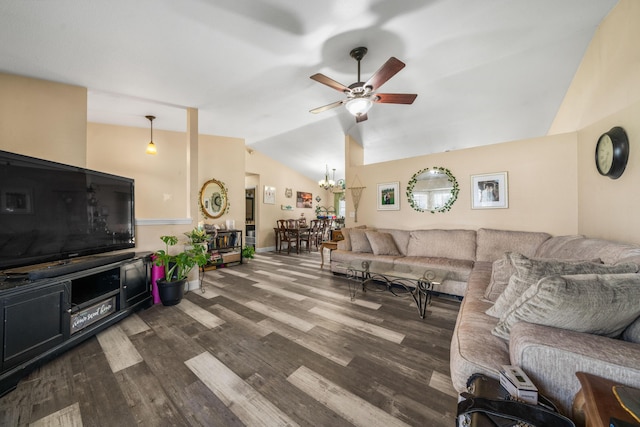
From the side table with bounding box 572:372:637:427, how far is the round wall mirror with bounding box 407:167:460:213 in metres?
3.24

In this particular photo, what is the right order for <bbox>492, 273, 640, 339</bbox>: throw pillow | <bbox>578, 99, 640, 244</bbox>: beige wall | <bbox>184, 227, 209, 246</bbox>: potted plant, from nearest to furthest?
<bbox>492, 273, 640, 339</bbox>: throw pillow < <bbox>578, 99, 640, 244</bbox>: beige wall < <bbox>184, 227, 209, 246</bbox>: potted plant

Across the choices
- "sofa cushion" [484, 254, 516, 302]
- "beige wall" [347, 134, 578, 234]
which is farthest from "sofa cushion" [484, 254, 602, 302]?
"beige wall" [347, 134, 578, 234]

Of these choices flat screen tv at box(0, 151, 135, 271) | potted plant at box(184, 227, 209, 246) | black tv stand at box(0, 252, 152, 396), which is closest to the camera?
black tv stand at box(0, 252, 152, 396)

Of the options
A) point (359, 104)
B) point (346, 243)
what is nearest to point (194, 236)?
point (346, 243)

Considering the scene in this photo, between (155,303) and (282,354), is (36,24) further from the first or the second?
(282,354)

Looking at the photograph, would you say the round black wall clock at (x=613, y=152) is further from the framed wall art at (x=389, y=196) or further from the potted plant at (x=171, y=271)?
the potted plant at (x=171, y=271)

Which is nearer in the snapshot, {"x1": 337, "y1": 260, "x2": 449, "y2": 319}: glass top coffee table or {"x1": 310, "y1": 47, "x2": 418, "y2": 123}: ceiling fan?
{"x1": 310, "y1": 47, "x2": 418, "y2": 123}: ceiling fan

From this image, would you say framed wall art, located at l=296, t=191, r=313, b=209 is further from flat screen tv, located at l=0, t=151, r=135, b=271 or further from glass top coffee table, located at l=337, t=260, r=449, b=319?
flat screen tv, located at l=0, t=151, r=135, b=271

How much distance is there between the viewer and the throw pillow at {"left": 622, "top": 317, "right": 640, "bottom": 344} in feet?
2.95

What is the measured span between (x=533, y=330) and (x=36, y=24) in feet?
12.5

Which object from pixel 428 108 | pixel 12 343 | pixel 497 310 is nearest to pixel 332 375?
pixel 497 310

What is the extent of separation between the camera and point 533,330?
0.93m

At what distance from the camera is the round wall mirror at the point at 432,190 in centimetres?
364

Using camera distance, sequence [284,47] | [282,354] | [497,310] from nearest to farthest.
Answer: [497,310]
[282,354]
[284,47]
